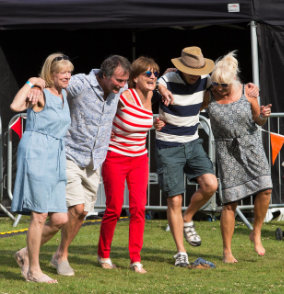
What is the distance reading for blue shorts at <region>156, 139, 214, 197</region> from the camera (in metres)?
6.75

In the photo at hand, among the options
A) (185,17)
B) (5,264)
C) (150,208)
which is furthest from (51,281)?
(185,17)

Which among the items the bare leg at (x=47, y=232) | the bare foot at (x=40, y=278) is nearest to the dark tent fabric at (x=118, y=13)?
the bare leg at (x=47, y=232)

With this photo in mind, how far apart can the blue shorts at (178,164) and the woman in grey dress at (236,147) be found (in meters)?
0.23

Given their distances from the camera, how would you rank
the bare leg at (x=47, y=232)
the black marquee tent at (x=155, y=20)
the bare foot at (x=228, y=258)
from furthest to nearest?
the black marquee tent at (x=155, y=20), the bare foot at (x=228, y=258), the bare leg at (x=47, y=232)

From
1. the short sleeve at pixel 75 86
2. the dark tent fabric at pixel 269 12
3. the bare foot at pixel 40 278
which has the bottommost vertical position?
the bare foot at pixel 40 278

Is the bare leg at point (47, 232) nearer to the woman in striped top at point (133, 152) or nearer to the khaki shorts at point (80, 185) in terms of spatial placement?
the khaki shorts at point (80, 185)

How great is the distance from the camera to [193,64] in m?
6.68

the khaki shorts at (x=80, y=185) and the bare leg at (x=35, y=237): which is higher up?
the khaki shorts at (x=80, y=185)

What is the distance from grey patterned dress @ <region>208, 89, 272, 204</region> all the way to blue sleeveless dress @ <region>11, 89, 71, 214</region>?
1.68 m

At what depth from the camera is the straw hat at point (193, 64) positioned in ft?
21.6

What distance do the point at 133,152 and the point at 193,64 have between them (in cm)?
93

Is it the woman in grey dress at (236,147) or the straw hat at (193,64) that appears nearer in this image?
the straw hat at (193,64)

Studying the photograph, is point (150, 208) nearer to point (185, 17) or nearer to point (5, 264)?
point (185, 17)

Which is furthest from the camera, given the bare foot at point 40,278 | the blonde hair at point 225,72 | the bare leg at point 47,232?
the blonde hair at point 225,72
